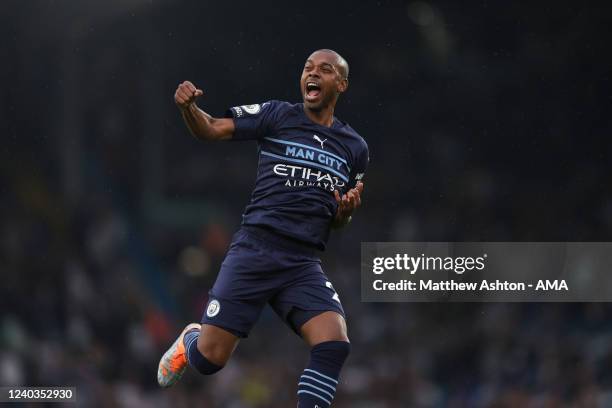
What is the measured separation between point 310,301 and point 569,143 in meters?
8.92

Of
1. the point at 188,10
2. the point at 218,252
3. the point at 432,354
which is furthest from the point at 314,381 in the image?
the point at 188,10

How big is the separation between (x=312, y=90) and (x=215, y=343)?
150 centimetres

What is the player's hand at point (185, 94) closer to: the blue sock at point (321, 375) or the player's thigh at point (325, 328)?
the player's thigh at point (325, 328)

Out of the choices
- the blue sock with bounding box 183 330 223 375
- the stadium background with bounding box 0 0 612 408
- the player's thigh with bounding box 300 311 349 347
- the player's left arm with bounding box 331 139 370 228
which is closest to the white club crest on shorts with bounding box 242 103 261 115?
the player's left arm with bounding box 331 139 370 228

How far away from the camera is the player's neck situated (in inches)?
240

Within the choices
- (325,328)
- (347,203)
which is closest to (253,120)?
(347,203)

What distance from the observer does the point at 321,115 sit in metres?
6.12

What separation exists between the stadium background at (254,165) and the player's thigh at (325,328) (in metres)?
6.81

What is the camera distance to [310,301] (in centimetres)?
581

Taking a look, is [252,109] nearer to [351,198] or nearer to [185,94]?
[185,94]

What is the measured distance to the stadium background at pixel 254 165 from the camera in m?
12.8

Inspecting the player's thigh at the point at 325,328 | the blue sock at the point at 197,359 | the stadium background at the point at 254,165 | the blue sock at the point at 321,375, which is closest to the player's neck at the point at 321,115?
the player's thigh at the point at 325,328

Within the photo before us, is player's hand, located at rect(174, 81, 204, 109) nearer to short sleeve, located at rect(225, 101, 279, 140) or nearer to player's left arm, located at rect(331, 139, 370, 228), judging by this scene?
short sleeve, located at rect(225, 101, 279, 140)

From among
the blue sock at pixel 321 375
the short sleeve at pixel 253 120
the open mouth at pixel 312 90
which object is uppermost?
the open mouth at pixel 312 90
